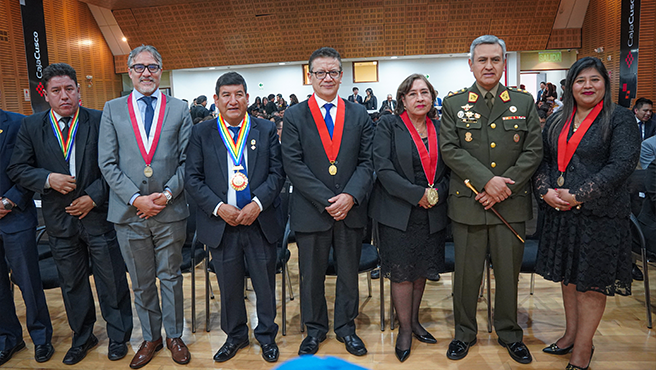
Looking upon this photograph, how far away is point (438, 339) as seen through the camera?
2895 millimetres

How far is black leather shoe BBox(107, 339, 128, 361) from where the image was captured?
2.79 metres

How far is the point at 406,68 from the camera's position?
1561 cm

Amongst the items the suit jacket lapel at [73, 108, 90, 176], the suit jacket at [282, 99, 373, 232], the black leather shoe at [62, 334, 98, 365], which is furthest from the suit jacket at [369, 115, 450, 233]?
the black leather shoe at [62, 334, 98, 365]

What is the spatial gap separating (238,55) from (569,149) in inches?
563

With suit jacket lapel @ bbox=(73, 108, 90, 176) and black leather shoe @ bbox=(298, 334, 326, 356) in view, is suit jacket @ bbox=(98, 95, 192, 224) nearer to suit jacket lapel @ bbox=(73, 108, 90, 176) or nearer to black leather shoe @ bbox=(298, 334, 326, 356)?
suit jacket lapel @ bbox=(73, 108, 90, 176)

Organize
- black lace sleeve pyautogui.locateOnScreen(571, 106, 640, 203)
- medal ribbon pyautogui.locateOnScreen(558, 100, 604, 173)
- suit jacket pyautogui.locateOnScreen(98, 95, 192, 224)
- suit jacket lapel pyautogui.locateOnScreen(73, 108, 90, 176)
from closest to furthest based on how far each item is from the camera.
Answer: black lace sleeve pyautogui.locateOnScreen(571, 106, 640, 203), medal ribbon pyautogui.locateOnScreen(558, 100, 604, 173), suit jacket pyautogui.locateOnScreen(98, 95, 192, 224), suit jacket lapel pyautogui.locateOnScreen(73, 108, 90, 176)

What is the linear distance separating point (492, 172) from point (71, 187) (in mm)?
2445

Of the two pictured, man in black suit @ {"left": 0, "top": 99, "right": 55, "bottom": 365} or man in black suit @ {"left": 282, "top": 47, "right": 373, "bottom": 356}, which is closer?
man in black suit @ {"left": 282, "top": 47, "right": 373, "bottom": 356}

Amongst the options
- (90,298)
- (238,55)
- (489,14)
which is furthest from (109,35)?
(90,298)

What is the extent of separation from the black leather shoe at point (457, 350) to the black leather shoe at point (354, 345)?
0.51 m

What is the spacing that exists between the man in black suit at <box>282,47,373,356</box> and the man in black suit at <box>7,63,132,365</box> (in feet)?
3.85

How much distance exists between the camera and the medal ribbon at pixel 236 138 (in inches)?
105

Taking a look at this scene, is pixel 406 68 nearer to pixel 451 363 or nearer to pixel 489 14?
pixel 489 14

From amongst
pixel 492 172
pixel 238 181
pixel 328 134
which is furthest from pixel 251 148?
pixel 492 172
